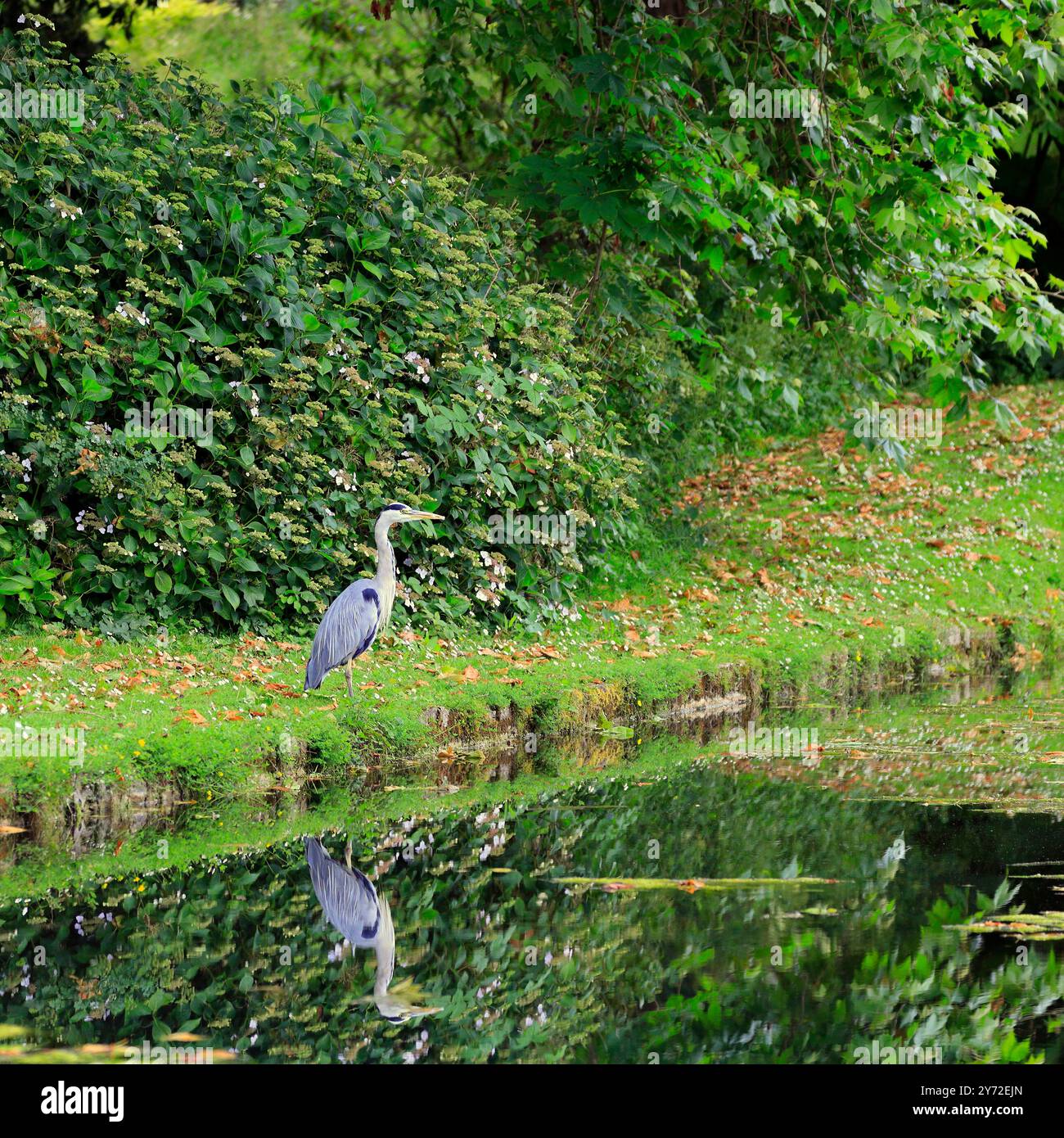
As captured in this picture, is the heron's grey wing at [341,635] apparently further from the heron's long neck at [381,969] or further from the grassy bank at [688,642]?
the heron's long neck at [381,969]

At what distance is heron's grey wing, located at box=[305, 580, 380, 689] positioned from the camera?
341 inches

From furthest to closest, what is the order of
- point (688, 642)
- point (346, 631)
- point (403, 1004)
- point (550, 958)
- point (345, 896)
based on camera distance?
point (688, 642) → point (346, 631) → point (345, 896) → point (550, 958) → point (403, 1004)

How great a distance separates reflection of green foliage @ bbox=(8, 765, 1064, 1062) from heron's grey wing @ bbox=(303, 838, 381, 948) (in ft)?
0.28

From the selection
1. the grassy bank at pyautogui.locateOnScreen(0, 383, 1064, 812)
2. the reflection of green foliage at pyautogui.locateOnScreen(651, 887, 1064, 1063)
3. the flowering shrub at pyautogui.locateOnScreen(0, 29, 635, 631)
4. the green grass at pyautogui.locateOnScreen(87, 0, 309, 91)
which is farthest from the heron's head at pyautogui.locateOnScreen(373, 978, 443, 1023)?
the green grass at pyautogui.locateOnScreen(87, 0, 309, 91)

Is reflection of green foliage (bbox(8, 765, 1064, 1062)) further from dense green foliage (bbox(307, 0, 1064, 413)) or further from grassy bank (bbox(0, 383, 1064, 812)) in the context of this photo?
dense green foliage (bbox(307, 0, 1064, 413))

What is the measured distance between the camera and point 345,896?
A: 6430 millimetres

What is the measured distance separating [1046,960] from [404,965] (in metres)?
2.39

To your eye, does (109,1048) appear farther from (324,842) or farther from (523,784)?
(523,784)

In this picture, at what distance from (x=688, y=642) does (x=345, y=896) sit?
19.2 feet

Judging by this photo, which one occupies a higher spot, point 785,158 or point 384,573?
point 785,158

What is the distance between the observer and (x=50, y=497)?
378 inches

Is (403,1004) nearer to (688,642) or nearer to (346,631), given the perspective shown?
(346,631)

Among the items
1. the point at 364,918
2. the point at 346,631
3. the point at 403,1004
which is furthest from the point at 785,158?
the point at 403,1004

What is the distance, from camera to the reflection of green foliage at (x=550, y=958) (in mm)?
4852
